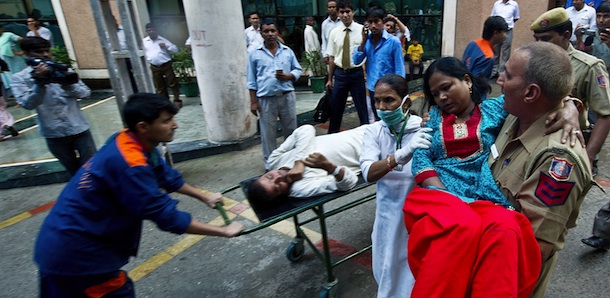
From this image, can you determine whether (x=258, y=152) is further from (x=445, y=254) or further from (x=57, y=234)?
(x=445, y=254)

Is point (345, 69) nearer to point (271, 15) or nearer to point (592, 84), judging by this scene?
point (592, 84)

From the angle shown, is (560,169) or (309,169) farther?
(309,169)

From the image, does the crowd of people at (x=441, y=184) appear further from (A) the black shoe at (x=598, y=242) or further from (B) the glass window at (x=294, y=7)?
(B) the glass window at (x=294, y=7)

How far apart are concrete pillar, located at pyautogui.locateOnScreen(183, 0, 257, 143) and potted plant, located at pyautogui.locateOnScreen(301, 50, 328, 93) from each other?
2.97m

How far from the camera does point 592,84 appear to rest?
252 cm

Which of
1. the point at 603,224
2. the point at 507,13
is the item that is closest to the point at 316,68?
the point at 507,13

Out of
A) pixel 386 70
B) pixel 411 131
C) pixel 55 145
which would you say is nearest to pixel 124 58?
pixel 55 145

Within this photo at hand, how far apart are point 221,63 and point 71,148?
7.35 feet

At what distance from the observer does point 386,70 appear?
4.45 metres

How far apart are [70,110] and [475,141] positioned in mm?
3702

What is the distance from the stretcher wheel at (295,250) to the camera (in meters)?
2.96

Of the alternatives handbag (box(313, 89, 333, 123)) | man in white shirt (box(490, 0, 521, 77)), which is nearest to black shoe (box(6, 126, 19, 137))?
handbag (box(313, 89, 333, 123))

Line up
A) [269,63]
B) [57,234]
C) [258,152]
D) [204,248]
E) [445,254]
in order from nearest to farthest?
[445,254], [57,234], [204,248], [269,63], [258,152]

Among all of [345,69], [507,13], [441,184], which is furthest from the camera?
[507,13]
